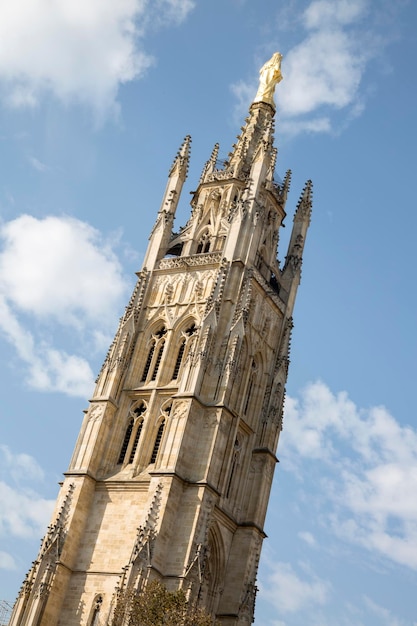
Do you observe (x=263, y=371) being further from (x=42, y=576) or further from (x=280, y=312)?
(x=42, y=576)

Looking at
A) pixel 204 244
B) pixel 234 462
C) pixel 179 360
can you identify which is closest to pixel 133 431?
pixel 179 360

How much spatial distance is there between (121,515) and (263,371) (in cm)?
982

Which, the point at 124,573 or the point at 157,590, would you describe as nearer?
the point at 157,590

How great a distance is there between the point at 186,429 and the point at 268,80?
23.3 meters

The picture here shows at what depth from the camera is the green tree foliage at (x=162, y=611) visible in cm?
3203

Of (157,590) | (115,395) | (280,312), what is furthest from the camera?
(280,312)

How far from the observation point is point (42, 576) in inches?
1534

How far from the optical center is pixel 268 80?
5591cm

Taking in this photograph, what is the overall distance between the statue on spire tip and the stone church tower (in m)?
5.66

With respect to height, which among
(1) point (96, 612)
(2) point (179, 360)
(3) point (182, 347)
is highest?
(3) point (182, 347)

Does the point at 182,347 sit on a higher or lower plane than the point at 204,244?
lower

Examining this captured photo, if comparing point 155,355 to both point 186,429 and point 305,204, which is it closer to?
point 186,429

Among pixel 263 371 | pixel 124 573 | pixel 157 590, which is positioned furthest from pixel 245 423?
pixel 157 590

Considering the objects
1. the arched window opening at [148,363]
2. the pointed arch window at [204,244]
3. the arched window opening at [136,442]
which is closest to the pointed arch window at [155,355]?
the arched window opening at [148,363]
